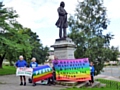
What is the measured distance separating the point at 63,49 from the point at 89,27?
598 inches

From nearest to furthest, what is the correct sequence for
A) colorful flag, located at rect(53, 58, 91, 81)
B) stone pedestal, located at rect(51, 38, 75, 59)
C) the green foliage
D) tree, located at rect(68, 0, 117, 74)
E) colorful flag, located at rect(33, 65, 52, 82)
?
colorful flag, located at rect(53, 58, 91, 81)
colorful flag, located at rect(33, 65, 52, 82)
stone pedestal, located at rect(51, 38, 75, 59)
the green foliage
tree, located at rect(68, 0, 117, 74)

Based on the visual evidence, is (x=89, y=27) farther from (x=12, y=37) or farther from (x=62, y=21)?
(x=62, y=21)

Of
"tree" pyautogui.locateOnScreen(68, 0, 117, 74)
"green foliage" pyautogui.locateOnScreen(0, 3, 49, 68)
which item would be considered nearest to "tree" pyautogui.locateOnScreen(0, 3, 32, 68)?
"green foliage" pyautogui.locateOnScreen(0, 3, 49, 68)

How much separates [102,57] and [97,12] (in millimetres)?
5052

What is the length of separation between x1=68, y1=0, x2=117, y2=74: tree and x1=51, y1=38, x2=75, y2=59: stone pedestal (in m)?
13.6

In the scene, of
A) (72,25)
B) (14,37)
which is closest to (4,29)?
(14,37)

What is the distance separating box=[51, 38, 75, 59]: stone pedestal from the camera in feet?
48.3

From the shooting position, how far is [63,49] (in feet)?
48.6

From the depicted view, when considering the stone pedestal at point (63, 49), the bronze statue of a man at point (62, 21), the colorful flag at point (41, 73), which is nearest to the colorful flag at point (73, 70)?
the colorful flag at point (41, 73)

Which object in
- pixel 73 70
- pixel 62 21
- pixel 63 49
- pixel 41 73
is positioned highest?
pixel 62 21

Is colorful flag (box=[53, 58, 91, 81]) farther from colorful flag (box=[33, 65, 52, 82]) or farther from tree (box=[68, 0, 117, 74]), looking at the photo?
tree (box=[68, 0, 117, 74])

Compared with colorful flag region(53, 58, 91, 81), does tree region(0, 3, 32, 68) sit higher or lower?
higher

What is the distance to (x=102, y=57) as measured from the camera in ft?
94.8

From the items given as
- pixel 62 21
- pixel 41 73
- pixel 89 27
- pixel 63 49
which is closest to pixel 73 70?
pixel 63 49
